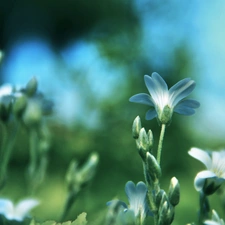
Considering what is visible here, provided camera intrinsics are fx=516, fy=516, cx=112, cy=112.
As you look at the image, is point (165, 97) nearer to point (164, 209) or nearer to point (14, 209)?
point (164, 209)

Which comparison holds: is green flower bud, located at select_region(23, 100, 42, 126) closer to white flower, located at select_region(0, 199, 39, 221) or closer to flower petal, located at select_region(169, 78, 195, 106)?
white flower, located at select_region(0, 199, 39, 221)

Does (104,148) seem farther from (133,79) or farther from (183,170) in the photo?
(133,79)

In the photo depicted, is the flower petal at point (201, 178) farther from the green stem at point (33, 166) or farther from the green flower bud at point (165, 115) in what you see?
the green stem at point (33, 166)

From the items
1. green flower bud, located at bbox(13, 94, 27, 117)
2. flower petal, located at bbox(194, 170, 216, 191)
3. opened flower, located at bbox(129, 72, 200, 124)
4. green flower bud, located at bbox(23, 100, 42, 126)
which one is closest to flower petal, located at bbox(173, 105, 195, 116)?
opened flower, located at bbox(129, 72, 200, 124)

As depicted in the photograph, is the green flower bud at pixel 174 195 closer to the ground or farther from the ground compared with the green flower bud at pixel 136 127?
closer to the ground

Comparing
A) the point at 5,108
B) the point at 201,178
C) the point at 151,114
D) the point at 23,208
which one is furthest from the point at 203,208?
the point at 5,108

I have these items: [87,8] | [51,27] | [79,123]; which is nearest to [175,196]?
[79,123]

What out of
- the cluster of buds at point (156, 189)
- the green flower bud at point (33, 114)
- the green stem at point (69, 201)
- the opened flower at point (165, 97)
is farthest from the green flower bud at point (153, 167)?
the green flower bud at point (33, 114)
